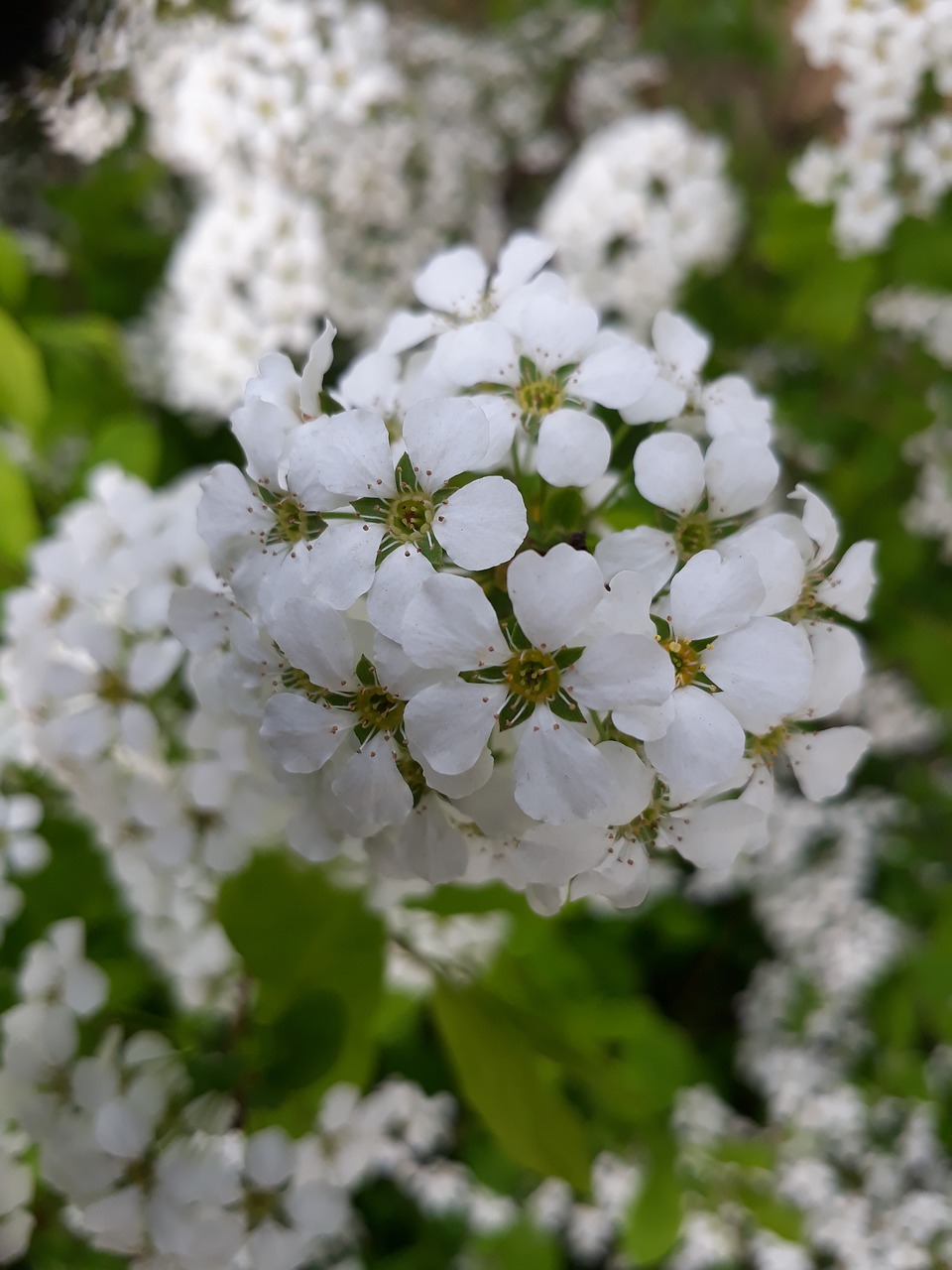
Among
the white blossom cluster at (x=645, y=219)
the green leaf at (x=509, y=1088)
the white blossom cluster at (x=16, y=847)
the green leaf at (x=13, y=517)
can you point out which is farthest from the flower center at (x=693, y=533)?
the white blossom cluster at (x=645, y=219)

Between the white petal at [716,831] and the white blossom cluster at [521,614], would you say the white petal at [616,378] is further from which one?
the white petal at [716,831]

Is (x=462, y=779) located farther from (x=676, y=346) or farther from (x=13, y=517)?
(x=13, y=517)

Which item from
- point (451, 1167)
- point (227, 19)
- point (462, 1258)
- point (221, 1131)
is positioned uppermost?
point (227, 19)

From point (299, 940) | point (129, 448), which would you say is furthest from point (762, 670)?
point (129, 448)

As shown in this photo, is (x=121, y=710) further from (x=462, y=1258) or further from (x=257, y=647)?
(x=462, y=1258)

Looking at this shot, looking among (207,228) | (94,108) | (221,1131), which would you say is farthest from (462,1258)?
(94,108)

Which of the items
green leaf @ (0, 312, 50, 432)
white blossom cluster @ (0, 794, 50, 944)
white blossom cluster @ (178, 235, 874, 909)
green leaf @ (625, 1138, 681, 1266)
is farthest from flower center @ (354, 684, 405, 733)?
green leaf @ (625, 1138, 681, 1266)
